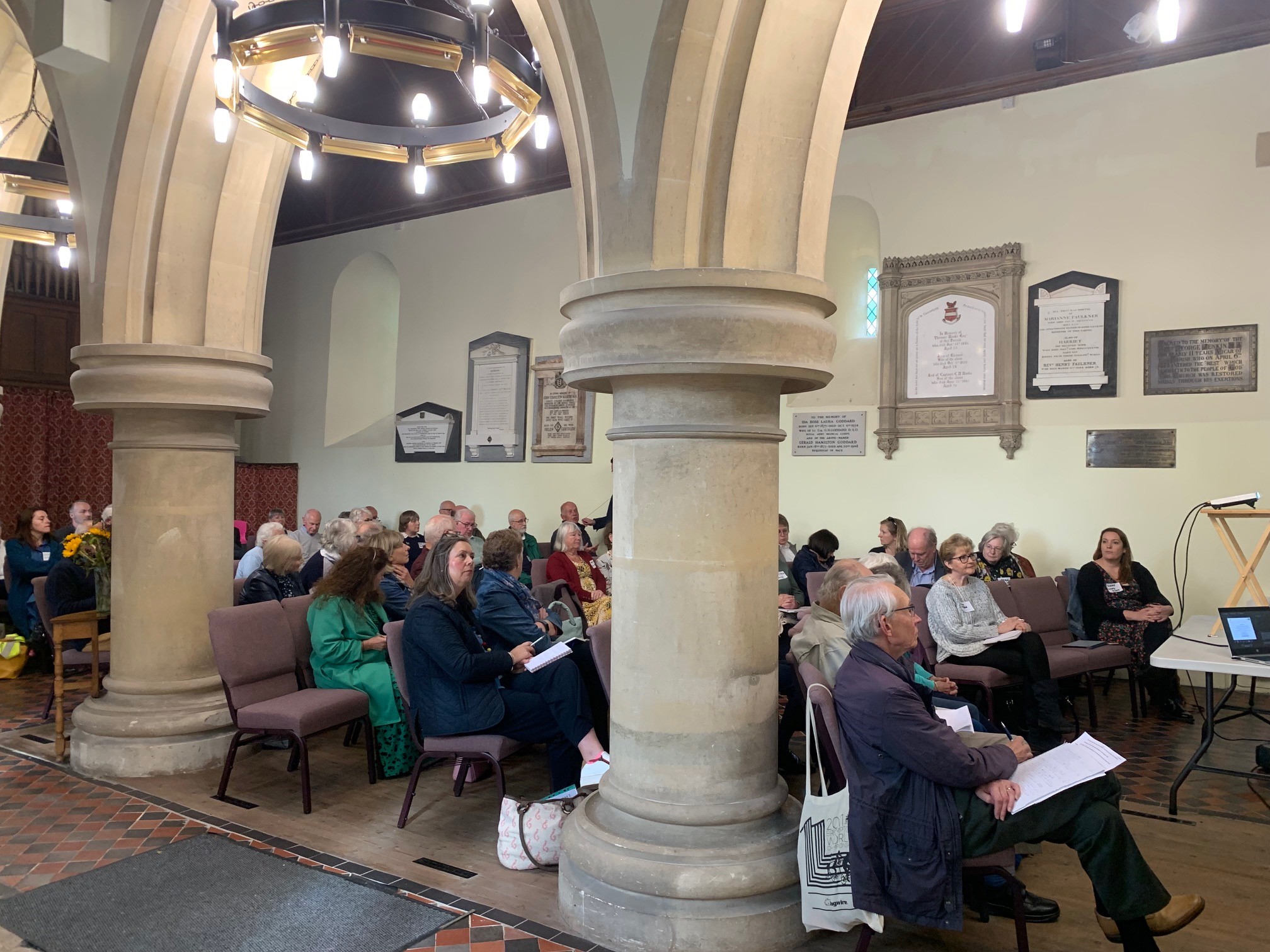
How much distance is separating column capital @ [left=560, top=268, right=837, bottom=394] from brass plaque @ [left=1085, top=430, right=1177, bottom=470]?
527 cm

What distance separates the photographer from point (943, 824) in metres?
2.40

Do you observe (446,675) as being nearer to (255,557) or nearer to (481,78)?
(481,78)

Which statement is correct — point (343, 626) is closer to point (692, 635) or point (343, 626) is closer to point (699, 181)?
point (692, 635)

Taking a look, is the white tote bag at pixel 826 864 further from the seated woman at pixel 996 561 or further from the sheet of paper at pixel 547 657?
the seated woman at pixel 996 561

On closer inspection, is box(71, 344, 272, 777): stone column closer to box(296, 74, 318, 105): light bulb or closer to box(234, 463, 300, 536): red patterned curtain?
box(296, 74, 318, 105): light bulb

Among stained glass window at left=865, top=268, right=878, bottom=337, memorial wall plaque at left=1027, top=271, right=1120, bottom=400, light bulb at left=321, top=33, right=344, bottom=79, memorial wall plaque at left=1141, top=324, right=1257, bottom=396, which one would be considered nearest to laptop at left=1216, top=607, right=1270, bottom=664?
memorial wall plaque at left=1141, top=324, right=1257, bottom=396

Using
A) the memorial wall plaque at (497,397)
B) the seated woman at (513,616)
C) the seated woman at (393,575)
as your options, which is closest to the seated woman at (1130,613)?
the seated woman at (513,616)

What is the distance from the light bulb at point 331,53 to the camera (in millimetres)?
3213

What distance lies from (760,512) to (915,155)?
241 inches

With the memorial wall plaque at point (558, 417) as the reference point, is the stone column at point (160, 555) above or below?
below

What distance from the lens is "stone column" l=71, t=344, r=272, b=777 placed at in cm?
418

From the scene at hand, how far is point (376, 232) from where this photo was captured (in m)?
11.4

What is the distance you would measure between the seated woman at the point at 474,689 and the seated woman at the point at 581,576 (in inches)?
77.7

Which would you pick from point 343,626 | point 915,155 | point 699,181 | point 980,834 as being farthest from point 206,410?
point 915,155
